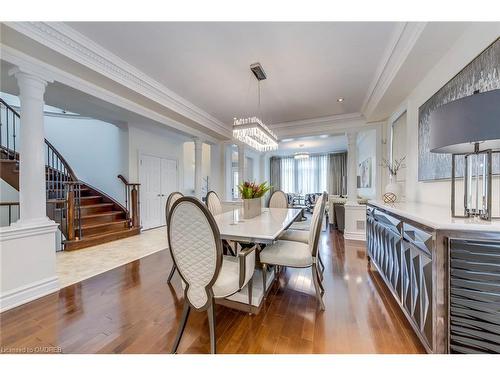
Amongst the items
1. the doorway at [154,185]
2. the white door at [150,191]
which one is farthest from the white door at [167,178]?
the white door at [150,191]

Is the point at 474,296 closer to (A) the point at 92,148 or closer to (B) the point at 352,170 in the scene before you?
(B) the point at 352,170

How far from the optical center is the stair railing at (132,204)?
4.73m

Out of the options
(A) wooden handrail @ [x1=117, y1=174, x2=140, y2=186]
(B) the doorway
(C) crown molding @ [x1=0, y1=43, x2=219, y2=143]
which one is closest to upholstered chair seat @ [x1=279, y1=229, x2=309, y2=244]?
(C) crown molding @ [x1=0, y1=43, x2=219, y2=143]

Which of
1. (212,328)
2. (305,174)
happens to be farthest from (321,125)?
(305,174)

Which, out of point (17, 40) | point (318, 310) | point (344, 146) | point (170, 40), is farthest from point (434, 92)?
point (344, 146)

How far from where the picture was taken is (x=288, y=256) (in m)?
1.90

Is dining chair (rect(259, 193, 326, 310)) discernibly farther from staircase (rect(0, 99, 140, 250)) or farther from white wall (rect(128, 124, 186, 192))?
white wall (rect(128, 124, 186, 192))

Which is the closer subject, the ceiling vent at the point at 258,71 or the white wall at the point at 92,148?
the ceiling vent at the point at 258,71

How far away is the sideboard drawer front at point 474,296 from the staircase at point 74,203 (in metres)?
4.76

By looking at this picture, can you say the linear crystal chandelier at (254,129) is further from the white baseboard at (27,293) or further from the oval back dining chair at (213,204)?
the white baseboard at (27,293)

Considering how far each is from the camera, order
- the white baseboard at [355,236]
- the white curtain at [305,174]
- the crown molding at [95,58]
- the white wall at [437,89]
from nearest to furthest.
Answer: the white wall at [437,89], the crown molding at [95,58], the white baseboard at [355,236], the white curtain at [305,174]

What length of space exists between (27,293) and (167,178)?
4176mm

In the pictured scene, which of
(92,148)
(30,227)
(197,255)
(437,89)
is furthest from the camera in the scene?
(92,148)
